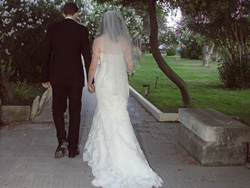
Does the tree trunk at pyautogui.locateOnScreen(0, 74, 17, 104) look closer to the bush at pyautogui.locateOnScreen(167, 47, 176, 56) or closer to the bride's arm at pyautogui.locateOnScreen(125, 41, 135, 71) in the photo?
the bride's arm at pyautogui.locateOnScreen(125, 41, 135, 71)

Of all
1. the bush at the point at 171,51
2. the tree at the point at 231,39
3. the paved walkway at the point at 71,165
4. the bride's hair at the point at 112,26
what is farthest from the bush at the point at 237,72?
the bush at the point at 171,51

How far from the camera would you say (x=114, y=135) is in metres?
5.04

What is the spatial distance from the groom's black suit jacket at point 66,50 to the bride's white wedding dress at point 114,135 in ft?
1.51

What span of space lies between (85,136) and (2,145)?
1602 millimetres

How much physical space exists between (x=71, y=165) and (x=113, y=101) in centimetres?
109

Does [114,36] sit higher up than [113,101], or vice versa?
[114,36]

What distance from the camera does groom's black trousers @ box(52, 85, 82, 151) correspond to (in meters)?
5.57

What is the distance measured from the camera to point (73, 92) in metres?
5.57

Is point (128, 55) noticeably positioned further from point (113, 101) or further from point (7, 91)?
point (7, 91)

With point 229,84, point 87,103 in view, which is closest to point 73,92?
point 87,103

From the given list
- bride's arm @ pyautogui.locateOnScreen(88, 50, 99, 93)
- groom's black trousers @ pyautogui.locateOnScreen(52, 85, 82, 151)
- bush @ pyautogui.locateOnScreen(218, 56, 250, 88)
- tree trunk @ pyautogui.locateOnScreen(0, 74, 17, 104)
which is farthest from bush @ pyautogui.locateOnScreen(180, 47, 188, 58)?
bride's arm @ pyautogui.locateOnScreen(88, 50, 99, 93)

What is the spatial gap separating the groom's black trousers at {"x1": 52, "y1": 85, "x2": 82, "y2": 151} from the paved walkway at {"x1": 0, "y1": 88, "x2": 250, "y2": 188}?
0.33 metres

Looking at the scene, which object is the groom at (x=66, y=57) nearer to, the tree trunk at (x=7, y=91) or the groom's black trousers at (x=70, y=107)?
the groom's black trousers at (x=70, y=107)

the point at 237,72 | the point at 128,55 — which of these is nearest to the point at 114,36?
the point at 128,55
